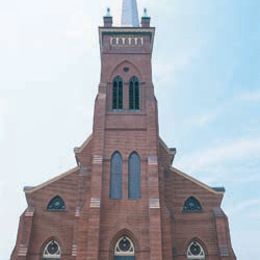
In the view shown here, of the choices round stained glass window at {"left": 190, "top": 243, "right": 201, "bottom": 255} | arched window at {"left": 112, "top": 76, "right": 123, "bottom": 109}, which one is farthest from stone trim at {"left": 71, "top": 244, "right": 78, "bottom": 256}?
arched window at {"left": 112, "top": 76, "right": 123, "bottom": 109}

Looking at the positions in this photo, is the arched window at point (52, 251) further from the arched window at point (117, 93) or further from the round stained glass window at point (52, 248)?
the arched window at point (117, 93)

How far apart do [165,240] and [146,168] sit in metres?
5.43

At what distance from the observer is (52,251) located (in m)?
31.2

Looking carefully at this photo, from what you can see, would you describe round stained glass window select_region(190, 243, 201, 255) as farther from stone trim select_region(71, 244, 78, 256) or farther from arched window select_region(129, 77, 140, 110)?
arched window select_region(129, 77, 140, 110)

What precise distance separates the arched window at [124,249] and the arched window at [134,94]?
10527mm

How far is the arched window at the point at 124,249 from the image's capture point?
29.2 meters

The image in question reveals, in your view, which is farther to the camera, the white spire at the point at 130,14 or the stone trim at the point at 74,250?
the white spire at the point at 130,14

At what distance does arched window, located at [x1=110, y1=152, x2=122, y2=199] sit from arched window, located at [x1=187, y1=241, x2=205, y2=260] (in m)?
6.49

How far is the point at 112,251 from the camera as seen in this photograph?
2898cm

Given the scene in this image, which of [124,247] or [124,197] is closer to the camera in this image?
[124,247]

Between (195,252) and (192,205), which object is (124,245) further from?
(192,205)

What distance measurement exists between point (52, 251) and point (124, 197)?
6.58m

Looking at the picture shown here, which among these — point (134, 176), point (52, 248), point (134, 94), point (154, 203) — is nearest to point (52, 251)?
point (52, 248)

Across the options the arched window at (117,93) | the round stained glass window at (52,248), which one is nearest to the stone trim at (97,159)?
the arched window at (117,93)
